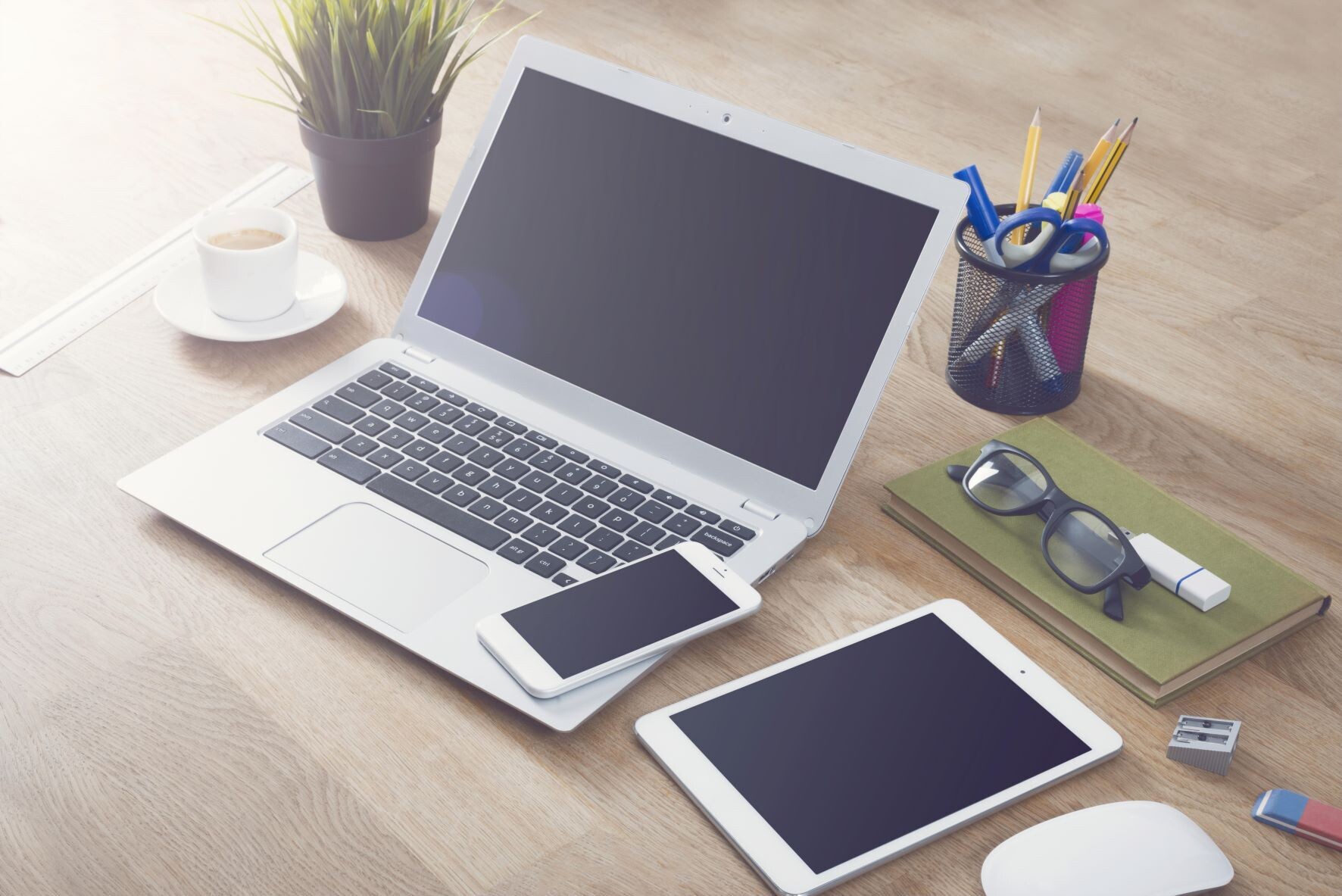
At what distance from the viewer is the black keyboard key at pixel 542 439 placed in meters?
1.03

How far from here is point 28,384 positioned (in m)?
1.12

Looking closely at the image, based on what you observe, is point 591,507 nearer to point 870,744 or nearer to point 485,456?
point 485,456

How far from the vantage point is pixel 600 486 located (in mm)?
986

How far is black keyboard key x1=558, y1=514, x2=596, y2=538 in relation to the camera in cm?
94

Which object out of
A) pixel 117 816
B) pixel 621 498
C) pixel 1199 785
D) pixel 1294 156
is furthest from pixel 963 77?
pixel 117 816

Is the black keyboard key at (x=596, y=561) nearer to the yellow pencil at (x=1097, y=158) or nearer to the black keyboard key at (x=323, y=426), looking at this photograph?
the black keyboard key at (x=323, y=426)

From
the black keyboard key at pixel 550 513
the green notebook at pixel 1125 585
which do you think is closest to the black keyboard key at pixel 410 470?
the black keyboard key at pixel 550 513

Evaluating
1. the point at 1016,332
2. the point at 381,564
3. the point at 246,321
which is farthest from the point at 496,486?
the point at 1016,332

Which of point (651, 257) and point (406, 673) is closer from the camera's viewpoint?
point (406, 673)

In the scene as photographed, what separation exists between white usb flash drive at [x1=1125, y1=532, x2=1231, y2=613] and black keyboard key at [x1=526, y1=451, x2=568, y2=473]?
432 millimetres

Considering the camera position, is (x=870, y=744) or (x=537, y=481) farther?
(x=537, y=481)

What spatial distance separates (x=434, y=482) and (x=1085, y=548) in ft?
1.61

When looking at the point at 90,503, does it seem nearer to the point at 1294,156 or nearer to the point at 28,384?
the point at 28,384

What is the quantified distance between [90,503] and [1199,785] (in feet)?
2.70
